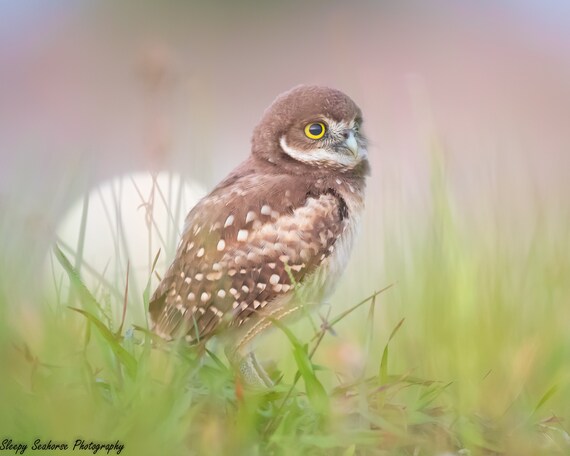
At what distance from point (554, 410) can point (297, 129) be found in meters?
1.21

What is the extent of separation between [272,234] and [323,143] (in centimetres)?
45

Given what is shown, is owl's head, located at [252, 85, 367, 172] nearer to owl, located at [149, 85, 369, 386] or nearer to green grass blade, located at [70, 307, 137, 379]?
owl, located at [149, 85, 369, 386]

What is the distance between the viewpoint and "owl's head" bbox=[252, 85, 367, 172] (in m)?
2.77

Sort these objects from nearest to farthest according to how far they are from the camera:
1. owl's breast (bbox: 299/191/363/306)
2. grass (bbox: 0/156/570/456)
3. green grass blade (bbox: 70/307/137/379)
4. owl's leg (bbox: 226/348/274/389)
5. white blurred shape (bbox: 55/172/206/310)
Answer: grass (bbox: 0/156/570/456) → green grass blade (bbox: 70/307/137/379) → white blurred shape (bbox: 55/172/206/310) → owl's leg (bbox: 226/348/274/389) → owl's breast (bbox: 299/191/363/306)

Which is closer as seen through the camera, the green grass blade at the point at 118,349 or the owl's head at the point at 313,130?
the green grass blade at the point at 118,349

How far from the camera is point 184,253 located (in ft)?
8.22

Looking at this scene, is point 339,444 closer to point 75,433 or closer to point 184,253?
point 75,433

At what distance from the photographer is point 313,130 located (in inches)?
110

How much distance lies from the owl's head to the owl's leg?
68 centimetres

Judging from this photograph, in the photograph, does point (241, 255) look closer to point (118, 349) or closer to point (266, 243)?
point (266, 243)

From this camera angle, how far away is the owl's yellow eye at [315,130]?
280cm

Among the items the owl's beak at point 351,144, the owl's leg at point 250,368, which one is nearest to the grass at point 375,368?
the owl's leg at point 250,368

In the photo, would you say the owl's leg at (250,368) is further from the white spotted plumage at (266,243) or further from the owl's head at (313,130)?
the owl's head at (313,130)

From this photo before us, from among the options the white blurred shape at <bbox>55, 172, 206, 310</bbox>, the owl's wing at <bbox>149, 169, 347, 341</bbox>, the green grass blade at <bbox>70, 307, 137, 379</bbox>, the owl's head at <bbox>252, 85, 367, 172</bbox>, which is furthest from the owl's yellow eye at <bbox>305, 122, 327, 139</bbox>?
the green grass blade at <bbox>70, 307, 137, 379</bbox>
